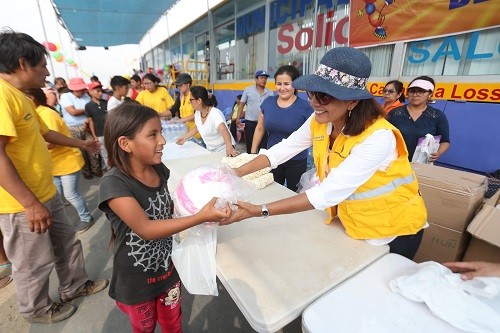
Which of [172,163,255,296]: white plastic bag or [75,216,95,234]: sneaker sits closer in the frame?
[172,163,255,296]: white plastic bag

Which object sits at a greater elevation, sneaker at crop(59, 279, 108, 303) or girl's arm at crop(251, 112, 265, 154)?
girl's arm at crop(251, 112, 265, 154)

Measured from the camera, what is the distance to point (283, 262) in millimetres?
1151

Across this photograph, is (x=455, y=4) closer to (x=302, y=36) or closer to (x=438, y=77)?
(x=438, y=77)

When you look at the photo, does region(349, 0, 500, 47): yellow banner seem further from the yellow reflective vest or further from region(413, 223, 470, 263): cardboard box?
the yellow reflective vest

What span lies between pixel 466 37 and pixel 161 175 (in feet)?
14.4

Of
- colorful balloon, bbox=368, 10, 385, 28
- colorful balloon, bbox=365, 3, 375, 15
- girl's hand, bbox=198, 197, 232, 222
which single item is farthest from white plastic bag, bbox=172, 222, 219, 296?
colorful balloon, bbox=365, 3, 375, 15

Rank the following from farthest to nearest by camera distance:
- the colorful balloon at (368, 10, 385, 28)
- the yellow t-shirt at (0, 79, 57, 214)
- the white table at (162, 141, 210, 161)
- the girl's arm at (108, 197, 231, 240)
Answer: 1. the colorful balloon at (368, 10, 385, 28)
2. the white table at (162, 141, 210, 161)
3. the yellow t-shirt at (0, 79, 57, 214)
4. the girl's arm at (108, 197, 231, 240)

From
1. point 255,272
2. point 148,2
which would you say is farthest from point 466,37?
point 148,2

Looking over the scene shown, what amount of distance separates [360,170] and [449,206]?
1.36 meters

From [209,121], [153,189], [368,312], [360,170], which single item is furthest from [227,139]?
[368,312]

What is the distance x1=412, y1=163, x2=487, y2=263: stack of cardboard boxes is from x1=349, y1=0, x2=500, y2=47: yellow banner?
249 cm

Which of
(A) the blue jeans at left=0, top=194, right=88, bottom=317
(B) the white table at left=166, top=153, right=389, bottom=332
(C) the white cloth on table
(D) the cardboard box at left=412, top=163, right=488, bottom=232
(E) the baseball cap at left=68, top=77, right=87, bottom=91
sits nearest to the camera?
(C) the white cloth on table

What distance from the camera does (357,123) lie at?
122cm

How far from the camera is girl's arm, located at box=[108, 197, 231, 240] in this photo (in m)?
1.07
